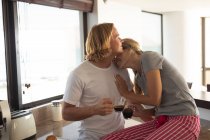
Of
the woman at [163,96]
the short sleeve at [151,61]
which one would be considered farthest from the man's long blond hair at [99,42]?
the short sleeve at [151,61]

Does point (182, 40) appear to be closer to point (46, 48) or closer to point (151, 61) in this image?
point (46, 48)

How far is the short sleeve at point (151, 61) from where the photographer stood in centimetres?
136

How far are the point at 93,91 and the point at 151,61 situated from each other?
0.40 m

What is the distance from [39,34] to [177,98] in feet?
5.88

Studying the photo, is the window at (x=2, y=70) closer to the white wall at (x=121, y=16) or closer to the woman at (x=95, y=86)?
the woman at (x=95, y=86)

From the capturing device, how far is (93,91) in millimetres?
1575

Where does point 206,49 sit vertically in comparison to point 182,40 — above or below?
below

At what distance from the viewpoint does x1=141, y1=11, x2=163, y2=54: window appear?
4.70 meters

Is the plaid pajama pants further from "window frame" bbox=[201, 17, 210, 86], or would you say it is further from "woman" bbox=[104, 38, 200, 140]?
"window frame" bbox=[201, 17, 210, 86]

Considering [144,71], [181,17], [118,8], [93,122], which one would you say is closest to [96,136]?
[93,122]

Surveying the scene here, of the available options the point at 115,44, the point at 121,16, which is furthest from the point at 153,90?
the point at 121,16

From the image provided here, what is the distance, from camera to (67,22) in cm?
314

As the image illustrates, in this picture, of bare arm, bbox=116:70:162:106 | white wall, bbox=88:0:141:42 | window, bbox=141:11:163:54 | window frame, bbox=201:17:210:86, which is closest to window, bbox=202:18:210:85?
window frame, bbox=201:17:210:86

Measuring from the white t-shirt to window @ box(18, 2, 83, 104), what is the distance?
1076mm
